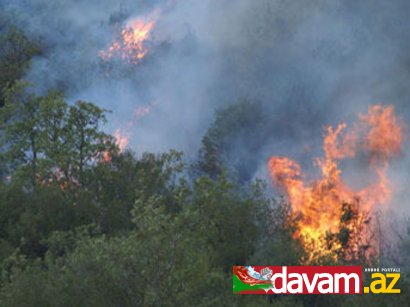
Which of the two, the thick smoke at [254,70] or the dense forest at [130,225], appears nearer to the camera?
the dense forest at [130,225]

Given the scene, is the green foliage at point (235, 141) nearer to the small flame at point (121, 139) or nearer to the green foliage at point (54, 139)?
the small flame at point (121, 139)

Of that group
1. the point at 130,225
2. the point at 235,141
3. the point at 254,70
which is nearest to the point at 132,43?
the point at 254,70

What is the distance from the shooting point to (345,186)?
177ft

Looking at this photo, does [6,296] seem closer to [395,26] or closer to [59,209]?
[59,209]

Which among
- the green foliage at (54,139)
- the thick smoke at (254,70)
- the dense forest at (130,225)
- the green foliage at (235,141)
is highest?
the thick smoke at (254,70)

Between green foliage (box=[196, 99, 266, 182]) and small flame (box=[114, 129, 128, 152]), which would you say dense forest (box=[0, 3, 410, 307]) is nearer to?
green foliage (box=[196, 99, 266, 182])

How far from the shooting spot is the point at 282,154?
198ft

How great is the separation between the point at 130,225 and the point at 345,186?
72.7 ft

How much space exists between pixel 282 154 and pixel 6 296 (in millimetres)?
39517

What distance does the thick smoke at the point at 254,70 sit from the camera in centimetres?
6347

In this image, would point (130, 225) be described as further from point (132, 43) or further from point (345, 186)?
point (132, 43)

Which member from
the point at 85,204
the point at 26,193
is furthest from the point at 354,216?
the point at 26,193

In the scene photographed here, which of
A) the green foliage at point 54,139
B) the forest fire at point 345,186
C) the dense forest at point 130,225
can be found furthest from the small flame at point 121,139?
the forest fire at point 345,186

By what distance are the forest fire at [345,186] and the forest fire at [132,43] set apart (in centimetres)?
2669
